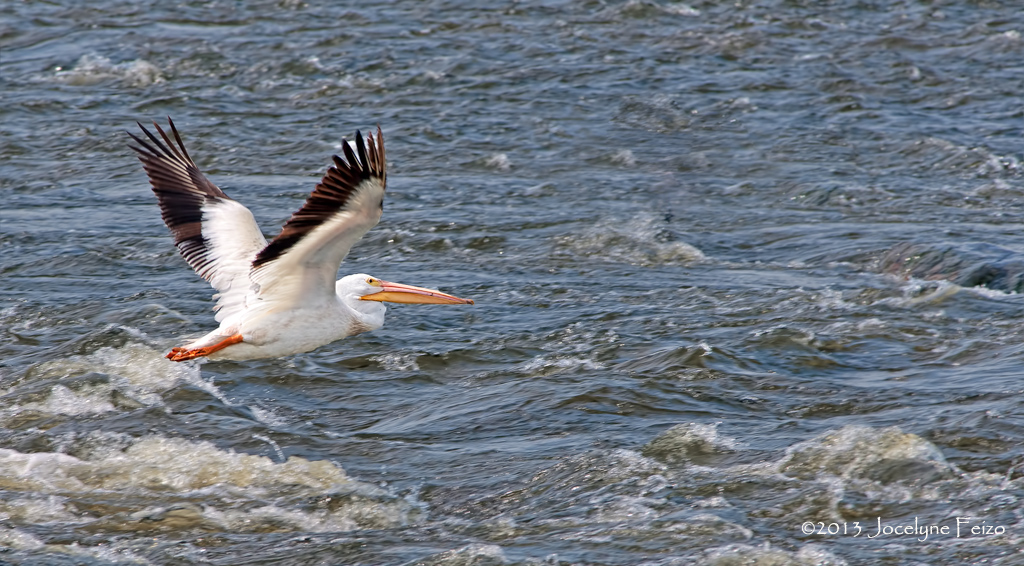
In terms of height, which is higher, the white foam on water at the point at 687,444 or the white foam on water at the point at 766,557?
the white foam on water at the point at 687,444

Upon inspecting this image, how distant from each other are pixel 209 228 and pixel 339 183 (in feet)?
6.73

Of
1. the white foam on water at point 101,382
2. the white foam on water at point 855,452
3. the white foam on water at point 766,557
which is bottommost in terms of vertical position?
the white foam on water at point 766,557

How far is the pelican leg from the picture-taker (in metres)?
6.88

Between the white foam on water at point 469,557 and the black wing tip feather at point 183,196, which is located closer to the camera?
the white foam on water at point 469,557

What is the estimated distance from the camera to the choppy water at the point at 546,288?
6.27 m

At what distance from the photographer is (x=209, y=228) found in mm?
7422

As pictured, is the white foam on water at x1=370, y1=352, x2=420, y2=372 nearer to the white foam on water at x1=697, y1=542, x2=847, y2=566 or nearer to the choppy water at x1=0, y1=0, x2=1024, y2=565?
the choppy water at x1=0, y1=0, x2=1024, y2=565

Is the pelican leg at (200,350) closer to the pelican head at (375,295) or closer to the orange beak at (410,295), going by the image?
the pelican head at (375,295)

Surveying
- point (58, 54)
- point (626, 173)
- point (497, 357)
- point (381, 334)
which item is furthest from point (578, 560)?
point (58, 54)

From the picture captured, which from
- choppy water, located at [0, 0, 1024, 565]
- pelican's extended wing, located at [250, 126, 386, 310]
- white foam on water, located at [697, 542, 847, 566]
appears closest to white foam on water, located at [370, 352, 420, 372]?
choppy water, located at [0, 0, 1024, 565]

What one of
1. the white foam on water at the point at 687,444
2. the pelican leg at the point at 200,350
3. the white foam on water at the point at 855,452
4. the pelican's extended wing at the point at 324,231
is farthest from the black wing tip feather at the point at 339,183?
the white foam on water at the point at 855,452

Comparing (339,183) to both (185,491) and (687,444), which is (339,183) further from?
(687,444)

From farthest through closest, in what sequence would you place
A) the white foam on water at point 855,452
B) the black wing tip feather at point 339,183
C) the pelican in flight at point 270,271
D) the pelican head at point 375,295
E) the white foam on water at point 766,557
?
1. the pelican head at point 375,295
2. the white foam on water at point 855,452
3. the pelican in flight at point 270,271
4. the white foam on water at point 766,557
5. the black wing tip feather at point 339,183

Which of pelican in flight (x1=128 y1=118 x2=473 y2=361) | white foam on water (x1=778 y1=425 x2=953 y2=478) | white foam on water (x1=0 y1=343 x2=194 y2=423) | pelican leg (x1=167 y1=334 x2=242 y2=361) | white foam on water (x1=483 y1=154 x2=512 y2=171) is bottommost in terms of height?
white foam on water (x1=778 y1=425 x2=953 y2=478)
